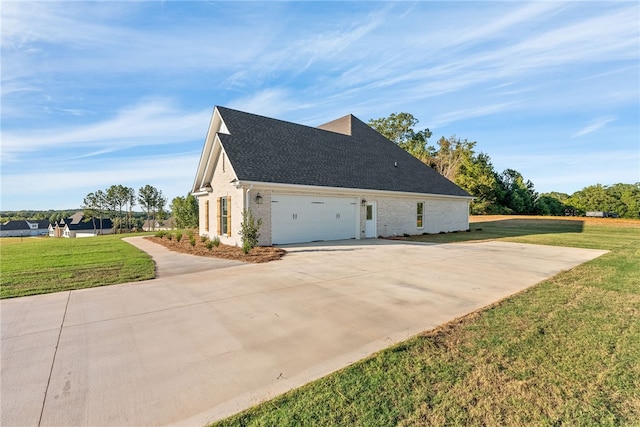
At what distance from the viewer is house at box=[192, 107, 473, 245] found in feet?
40.3

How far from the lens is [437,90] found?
16.7 m

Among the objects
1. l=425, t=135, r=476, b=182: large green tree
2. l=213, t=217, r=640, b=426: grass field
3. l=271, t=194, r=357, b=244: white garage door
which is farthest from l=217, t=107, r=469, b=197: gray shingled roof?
l=425, t=135, r=476, b=182: large green tree

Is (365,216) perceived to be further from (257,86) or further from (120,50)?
(120,50)

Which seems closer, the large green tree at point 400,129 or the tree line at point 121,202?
the large green tree at point 400,129

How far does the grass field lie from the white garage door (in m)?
9.25

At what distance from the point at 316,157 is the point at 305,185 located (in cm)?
290

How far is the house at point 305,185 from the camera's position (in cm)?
1228

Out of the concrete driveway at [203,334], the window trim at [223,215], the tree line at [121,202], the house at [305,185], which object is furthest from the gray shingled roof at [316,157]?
the tree line at [121,202]

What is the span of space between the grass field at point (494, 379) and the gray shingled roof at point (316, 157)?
9.60 meters

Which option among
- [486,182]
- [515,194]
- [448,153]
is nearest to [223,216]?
[486,182]

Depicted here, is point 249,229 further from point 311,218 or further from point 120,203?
point 120,203

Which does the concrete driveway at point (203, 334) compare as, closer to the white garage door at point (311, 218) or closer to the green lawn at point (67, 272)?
the green lawn at point (67, 272)

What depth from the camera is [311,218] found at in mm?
13539

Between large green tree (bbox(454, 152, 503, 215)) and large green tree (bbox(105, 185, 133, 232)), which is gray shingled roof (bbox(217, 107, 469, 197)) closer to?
large green tree (bbox(454, 152, 503, 215))
